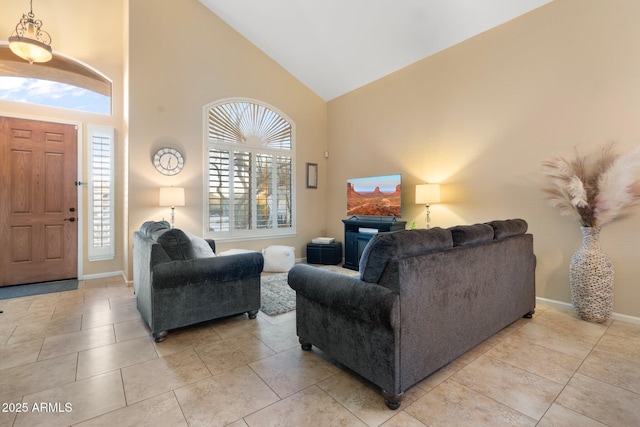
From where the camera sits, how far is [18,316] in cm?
298

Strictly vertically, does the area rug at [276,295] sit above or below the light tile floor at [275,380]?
above

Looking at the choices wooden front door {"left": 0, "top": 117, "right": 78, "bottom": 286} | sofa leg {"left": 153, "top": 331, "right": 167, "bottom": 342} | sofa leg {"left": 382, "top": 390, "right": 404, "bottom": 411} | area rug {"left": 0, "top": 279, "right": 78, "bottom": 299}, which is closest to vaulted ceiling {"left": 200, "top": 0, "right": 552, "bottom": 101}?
wooden front door {"left": 0, "top": 117, "right": 78, "bottom": 286}

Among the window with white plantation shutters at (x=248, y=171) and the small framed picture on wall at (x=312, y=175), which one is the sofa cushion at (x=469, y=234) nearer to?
the window with white plantation shutters at (x=248, y=171)

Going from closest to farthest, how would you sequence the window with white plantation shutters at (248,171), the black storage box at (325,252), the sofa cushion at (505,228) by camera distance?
the sofa cushion at (505,228) → the window with white plantation shutters at (248,171) → the black storage box at (325,252)

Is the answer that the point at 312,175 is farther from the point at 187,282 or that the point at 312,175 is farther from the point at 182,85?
the point at 187,282

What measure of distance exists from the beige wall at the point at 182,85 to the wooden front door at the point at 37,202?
1051mm

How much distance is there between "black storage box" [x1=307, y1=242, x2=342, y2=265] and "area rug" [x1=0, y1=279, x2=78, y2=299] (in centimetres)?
350

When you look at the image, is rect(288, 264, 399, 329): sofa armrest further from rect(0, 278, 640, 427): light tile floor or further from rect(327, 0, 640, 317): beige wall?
rect(327, 0, 640, 317): beige wall

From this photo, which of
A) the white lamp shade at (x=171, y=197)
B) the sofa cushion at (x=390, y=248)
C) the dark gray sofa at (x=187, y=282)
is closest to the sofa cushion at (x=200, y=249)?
the dark gray sofa at (x=187, y=282)

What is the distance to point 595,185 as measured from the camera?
287 centimetres

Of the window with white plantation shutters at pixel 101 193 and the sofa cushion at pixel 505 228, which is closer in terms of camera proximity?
the sofa cushion at pixel 505 228

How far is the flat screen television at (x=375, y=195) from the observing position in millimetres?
4621

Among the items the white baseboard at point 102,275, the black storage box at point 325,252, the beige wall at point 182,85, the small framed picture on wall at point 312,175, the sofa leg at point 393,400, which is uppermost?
the beige wall at point 182,85

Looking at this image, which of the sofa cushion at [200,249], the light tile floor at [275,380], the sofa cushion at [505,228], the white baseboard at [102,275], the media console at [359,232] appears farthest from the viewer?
the media console at [359,232]
